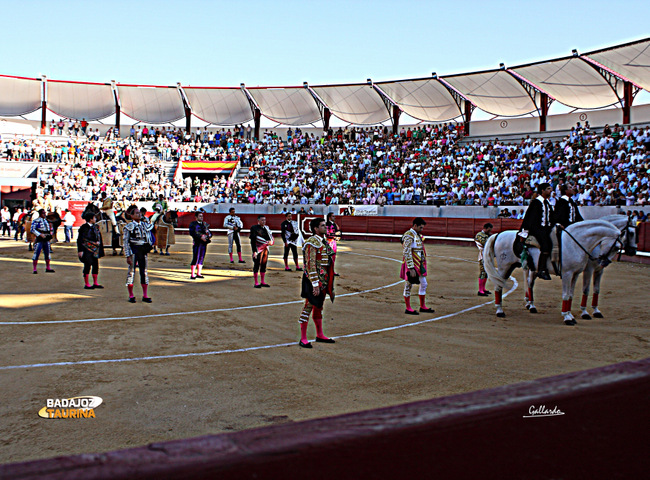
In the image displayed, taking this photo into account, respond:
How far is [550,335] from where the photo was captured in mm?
7559

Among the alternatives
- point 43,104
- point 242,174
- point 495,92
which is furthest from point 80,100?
point 495,92

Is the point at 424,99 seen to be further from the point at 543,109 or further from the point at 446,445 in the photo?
the point at 446,445

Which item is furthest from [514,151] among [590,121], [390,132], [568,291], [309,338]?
[309,338]

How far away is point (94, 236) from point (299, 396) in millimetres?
8283

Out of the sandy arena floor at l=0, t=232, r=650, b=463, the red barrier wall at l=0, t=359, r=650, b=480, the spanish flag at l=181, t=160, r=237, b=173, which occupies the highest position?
the spanish flag at l=181, t=160, r=237, b=173

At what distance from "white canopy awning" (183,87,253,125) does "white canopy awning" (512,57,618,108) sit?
2306 centimetres

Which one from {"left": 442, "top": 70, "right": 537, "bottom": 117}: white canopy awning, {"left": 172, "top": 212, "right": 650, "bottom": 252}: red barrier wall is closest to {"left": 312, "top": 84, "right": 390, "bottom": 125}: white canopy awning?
{"left": 442, "top": 70, "right": 537, "bottom": 117}: white canopy awning

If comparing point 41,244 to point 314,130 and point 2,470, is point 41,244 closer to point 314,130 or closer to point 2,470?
point 2,470

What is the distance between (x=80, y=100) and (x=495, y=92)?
3394cm

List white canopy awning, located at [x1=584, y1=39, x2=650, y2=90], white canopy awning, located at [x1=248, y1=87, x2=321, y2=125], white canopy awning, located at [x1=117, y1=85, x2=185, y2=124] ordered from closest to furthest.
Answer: white canopy awning, located at [x1=584, y1=39, x2=650, y2=90], white canopy awning, located at [x1=248, y1=87, x2=321, y2=125], white canopy awning, located at [x1=117, y1=85, x2=185, y2=124]

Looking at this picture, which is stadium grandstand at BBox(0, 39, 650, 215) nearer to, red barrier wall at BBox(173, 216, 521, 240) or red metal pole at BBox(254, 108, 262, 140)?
red metal pole at BBox(254, 108, 262, 140)

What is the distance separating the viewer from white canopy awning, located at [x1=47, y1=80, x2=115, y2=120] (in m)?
43.6

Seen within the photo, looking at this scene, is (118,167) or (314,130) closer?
(118,167)

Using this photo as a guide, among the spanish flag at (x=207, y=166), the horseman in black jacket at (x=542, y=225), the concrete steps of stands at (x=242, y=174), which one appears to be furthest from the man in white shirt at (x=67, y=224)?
the horseman in black jacket at (x=542, y=225)
